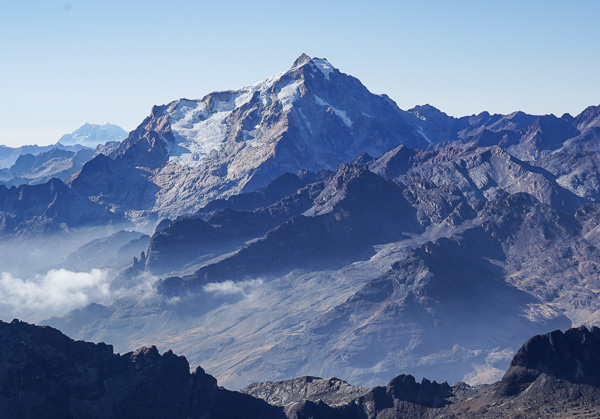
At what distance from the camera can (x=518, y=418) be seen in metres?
197

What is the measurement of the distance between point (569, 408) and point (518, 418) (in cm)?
980

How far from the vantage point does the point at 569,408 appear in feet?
640

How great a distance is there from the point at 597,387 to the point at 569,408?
8.64m

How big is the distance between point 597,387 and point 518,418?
55.7 feet

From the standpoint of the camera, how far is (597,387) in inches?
7859
